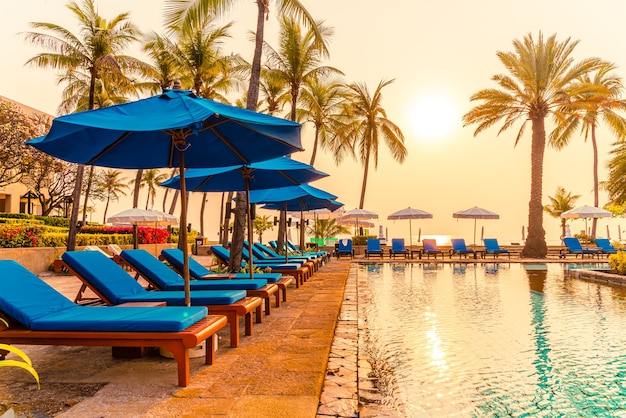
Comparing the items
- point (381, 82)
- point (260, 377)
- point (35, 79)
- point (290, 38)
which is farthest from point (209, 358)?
point (381, 82)

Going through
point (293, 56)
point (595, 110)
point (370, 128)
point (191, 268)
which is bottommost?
point (191, 268)

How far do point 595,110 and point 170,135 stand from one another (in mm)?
20713

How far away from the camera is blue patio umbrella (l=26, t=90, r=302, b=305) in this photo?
144 inches

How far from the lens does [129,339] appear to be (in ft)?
10.8

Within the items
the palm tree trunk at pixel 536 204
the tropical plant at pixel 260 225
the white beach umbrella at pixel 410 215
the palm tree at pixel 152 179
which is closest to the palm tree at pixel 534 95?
the palm tree trunk at pixel 536 204

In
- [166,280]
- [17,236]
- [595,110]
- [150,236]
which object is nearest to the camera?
[166,280]

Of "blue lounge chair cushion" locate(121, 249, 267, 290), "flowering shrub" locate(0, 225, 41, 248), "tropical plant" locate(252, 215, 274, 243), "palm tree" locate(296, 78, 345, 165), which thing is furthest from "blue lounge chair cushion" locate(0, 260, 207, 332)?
"tropical plant" locate(252, 215, 274, 243)

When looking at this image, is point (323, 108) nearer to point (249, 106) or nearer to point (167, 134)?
point (249, 106)

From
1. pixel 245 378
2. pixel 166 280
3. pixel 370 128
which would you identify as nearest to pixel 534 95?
pixel 370 128

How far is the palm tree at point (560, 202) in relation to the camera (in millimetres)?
37219

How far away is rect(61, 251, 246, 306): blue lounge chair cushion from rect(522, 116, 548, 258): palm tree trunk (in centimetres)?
1930

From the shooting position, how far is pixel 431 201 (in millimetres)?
31734

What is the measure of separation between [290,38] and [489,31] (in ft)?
23.8

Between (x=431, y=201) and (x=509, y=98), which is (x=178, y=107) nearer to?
(x=509, y=98)
